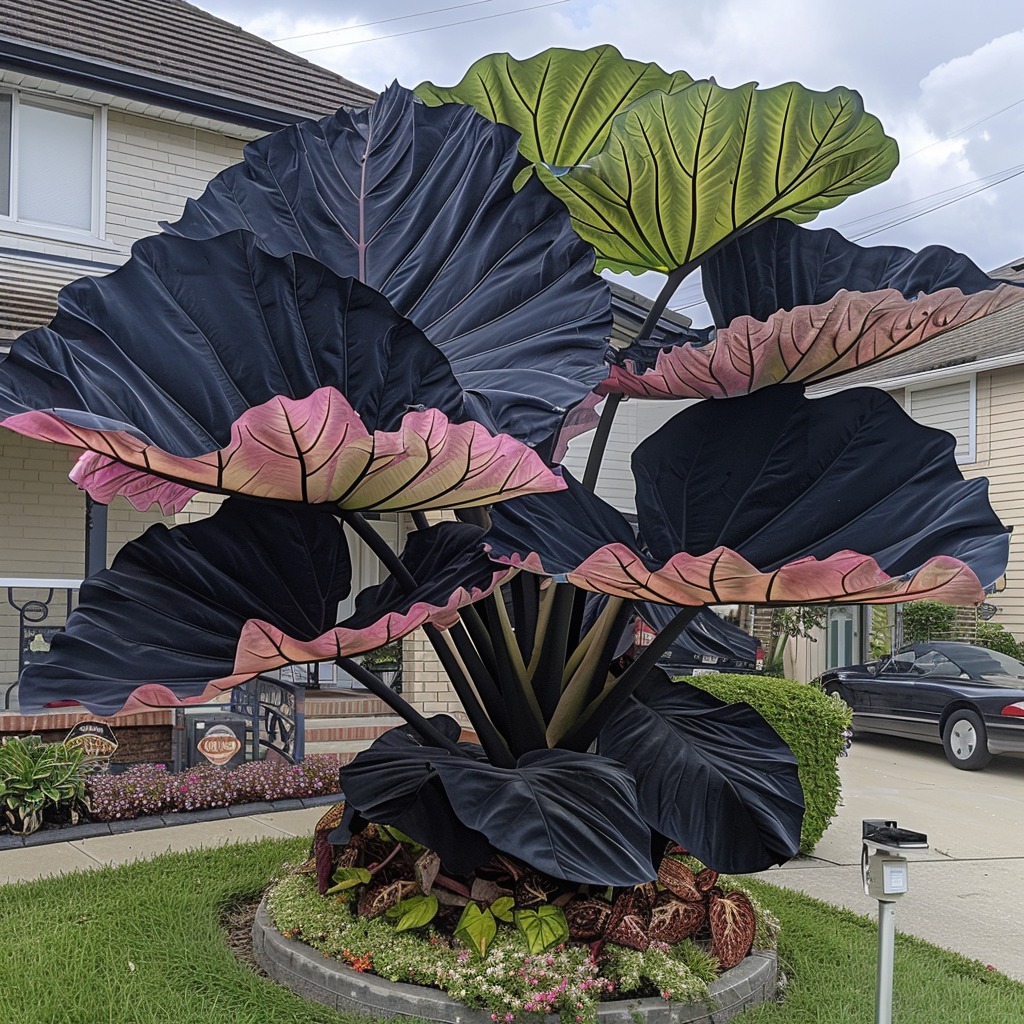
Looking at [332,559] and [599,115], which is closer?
[332,559]

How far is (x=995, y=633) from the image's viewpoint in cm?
1614

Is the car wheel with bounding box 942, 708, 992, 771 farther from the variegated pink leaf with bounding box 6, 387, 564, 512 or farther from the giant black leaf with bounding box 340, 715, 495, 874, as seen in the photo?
the variegated pink leaf with bounding box 6, 387, 564, 512

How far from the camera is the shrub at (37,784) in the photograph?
5.92m

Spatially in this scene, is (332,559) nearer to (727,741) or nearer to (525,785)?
(525,785)

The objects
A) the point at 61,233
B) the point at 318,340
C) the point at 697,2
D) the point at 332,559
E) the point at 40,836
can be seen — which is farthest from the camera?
the point at 697,2

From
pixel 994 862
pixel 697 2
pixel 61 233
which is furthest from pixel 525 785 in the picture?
pixel 697 2

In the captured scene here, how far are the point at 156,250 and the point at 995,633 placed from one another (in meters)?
15.9

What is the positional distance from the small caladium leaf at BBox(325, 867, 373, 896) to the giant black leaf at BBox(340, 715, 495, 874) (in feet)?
1.83

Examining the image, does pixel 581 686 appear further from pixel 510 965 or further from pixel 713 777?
pixel 510 965

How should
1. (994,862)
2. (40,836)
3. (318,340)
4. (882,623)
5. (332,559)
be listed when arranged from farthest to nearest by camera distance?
(882,623) < (994,862) < (40,836) < (332,559) < (318,340)

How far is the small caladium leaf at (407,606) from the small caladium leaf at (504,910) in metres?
1.24

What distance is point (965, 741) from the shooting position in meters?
11.1

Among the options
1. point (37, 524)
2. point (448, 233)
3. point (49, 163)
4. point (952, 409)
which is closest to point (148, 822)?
point (448, 233)

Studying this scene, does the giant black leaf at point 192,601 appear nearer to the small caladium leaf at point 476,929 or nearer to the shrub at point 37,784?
the small caladium leaf at point 476,929
